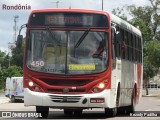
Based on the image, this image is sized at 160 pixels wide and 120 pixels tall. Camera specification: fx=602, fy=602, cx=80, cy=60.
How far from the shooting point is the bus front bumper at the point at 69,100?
1840 cm

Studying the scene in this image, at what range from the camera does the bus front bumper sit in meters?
18.4

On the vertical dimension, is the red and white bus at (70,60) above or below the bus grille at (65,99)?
above

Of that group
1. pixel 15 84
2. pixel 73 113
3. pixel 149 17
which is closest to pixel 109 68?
pixel 73 113

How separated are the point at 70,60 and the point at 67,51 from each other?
0.30 metres

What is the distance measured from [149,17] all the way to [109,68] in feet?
221

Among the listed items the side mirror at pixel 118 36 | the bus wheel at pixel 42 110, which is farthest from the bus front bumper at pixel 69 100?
the side mirror at pixel 118 36

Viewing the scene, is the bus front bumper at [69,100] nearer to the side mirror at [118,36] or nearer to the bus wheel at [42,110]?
the bus wheel at [42,110]

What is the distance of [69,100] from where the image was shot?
60.5 ft

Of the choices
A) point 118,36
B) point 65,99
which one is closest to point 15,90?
point 118,36

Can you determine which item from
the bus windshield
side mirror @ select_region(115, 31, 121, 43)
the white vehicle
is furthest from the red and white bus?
the white vehicle

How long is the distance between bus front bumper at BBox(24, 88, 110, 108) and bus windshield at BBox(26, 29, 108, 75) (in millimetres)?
718

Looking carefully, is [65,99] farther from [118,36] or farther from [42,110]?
[118,36]

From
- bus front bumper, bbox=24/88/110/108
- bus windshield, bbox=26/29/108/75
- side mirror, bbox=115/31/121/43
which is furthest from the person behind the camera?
side mirror, bbox=115/31/121/43

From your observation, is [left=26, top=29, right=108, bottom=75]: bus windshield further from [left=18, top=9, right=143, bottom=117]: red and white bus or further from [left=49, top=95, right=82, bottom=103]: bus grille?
[left=49, top=95, right=82, bottom=103]: bus grille
